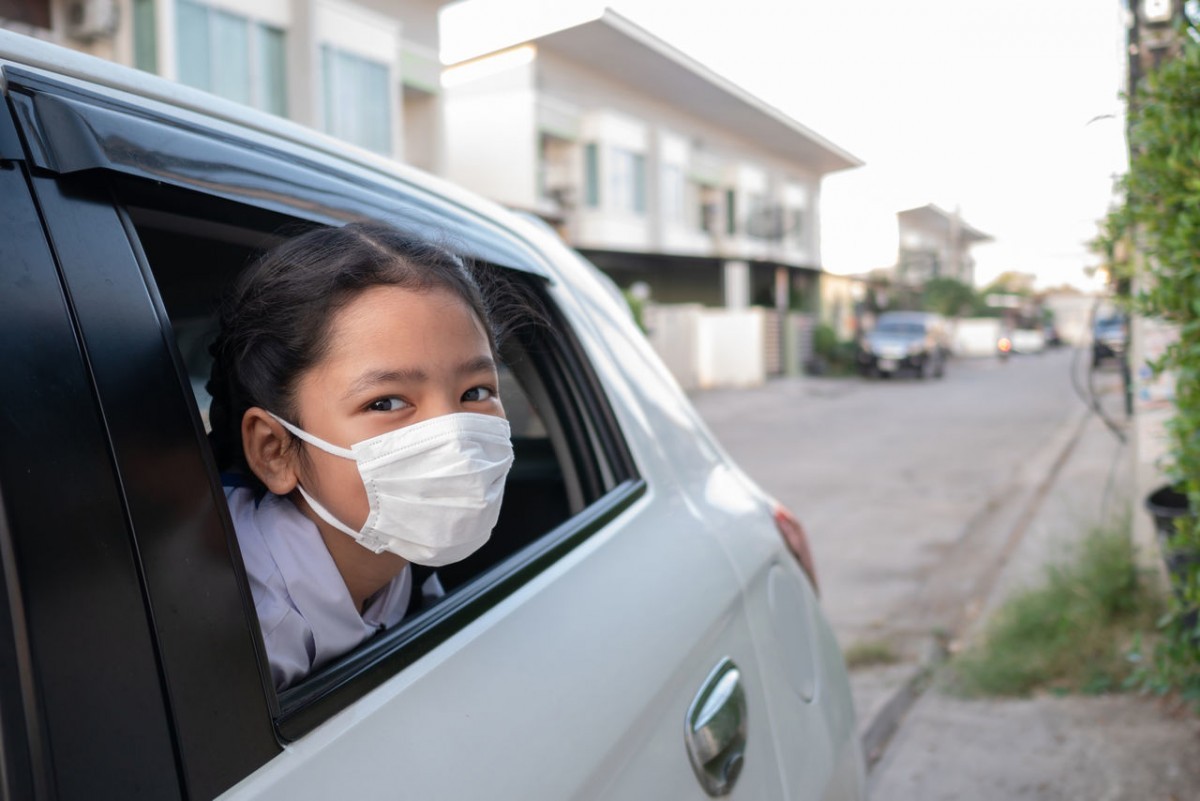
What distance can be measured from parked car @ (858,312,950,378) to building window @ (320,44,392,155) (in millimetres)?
16906

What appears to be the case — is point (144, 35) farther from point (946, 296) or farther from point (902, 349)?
point (946, 296)

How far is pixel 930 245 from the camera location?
64.8 metres

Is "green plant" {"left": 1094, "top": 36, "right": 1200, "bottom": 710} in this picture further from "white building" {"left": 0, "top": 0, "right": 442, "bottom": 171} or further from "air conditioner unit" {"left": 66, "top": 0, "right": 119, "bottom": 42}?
"air conditioner unit" {"left": 66, "top": 0, "right": 119, "bottom": 42}

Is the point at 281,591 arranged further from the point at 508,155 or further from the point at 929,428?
the point at 508,155

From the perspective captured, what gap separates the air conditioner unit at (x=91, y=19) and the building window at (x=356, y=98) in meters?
3.51

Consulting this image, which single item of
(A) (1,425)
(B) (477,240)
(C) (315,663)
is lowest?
(C) (315,663)

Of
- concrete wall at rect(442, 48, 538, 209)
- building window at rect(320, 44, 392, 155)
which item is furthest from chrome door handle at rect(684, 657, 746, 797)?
concrete wall at rect(442, 48, 538, 209)

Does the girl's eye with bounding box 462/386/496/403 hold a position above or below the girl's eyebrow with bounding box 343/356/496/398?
below

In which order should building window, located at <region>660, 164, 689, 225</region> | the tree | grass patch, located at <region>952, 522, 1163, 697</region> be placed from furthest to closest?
the tree → building window, located at <region>660, 164, 689, 225</region> → grass patch, located at <region>952, 522, 1163, 697</region>

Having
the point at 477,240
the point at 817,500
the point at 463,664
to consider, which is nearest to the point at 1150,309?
the point at 477,240

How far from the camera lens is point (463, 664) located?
3.99 ft

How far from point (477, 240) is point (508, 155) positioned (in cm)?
2231

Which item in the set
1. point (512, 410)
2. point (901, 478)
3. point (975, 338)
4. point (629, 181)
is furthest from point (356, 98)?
point (975, 338)

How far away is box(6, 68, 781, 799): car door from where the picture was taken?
93 centimetres
